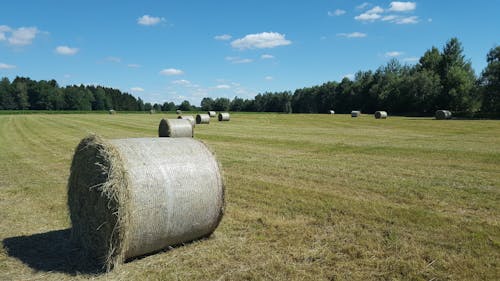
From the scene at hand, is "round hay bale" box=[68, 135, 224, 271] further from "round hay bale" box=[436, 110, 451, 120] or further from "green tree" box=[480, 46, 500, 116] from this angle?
"green tree" box=[480, 46, 500, 116]

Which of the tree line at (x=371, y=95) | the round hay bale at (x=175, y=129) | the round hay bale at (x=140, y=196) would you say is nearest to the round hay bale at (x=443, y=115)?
the tree line at (x=371, y=95)

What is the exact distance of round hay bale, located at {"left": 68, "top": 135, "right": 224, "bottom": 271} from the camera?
501cm

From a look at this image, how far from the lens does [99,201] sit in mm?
5312

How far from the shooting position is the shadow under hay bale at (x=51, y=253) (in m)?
5.14

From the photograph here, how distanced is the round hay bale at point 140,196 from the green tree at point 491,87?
62.5 m

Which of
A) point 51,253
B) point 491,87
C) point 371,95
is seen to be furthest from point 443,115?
point 51,253

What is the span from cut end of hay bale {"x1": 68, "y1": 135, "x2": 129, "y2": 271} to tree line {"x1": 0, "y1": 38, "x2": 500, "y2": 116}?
6260 centimetres

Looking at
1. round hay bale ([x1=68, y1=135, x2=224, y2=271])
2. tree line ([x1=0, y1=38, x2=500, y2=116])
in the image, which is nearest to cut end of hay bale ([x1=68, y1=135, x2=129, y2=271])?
round hay bale ([x1=68, y1=135, x2=224, y2=271])

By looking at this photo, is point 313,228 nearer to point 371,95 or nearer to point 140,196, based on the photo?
point 140,196

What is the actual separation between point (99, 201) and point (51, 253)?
1237mm

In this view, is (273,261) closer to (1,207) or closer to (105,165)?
(105,165)

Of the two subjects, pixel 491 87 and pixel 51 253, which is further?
pixel 491 87

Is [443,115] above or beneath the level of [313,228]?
above

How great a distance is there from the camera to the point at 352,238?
20.3ft
